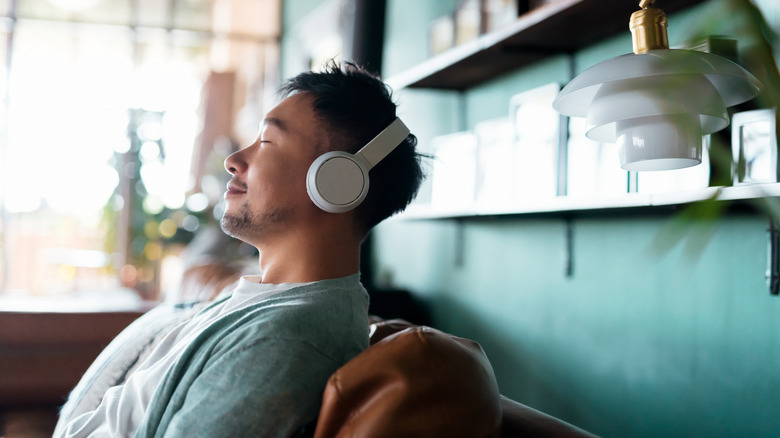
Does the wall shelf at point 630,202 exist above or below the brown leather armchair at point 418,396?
above

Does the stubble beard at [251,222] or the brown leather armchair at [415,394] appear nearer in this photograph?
the brown leather armchair at [415,394]

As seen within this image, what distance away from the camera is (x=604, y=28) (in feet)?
5.33

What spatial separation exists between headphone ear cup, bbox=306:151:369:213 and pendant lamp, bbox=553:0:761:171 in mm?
383

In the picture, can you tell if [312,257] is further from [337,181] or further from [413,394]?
[413,394]

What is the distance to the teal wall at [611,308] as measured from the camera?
4.34ft

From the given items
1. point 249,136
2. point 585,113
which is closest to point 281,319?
point 585,113

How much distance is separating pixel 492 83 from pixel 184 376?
1.59 meters

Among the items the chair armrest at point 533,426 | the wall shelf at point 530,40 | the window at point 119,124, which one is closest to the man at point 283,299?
the chair armrest at point 533,426

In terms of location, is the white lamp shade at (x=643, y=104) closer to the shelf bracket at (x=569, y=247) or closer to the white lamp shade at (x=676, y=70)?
the white lamp shade at (x=676, y=70)

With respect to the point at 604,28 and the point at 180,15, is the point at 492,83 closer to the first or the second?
the point at 604,28

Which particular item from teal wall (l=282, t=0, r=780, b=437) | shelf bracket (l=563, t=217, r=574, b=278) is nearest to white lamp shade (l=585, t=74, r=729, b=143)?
teal wall (l=282, t=0, r=780, b=437)

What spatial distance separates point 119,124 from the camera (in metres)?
6.08

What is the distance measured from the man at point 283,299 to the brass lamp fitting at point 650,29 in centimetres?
46

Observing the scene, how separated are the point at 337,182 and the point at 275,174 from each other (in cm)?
15
